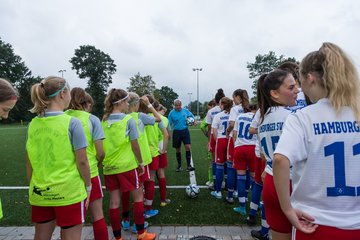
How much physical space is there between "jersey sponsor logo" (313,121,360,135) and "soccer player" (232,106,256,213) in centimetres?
362

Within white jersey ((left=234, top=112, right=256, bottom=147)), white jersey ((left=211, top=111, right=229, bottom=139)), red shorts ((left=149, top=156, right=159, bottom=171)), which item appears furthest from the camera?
white jersey ((left=211, top=111, right=229, bottom=139))

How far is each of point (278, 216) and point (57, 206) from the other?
1.96 m

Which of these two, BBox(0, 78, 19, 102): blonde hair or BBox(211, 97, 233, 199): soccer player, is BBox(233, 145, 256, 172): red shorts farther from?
BBox(0, 78, 19, 102): blonde hair

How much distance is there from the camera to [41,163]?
282 centimetres

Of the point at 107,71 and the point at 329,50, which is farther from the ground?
the point at 107,71

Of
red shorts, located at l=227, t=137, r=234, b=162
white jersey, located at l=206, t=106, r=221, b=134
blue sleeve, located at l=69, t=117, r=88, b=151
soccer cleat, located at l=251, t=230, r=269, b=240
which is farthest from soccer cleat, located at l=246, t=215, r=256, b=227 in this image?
white jersey, located at l=206, t=106, r=221, b=134

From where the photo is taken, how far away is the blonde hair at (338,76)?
5.90ft

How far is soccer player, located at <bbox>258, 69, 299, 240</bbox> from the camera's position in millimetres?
2795

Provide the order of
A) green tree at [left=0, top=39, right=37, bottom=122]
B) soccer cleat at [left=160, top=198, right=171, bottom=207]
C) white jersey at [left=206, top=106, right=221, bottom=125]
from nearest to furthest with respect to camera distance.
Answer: soccer cleat at [left=160, top=198, right=171, bottom=207]
white jersey at [left=206, top=106, right=221, bottom=125]
green tree at [left=0, top=39, right=37, bottom=122]

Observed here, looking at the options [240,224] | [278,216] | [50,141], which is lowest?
[240,224]

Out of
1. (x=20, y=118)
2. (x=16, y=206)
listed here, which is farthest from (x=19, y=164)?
(x=20, y=118)

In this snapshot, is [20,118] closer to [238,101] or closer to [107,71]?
[107,71]

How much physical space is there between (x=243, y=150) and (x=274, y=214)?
109 inches

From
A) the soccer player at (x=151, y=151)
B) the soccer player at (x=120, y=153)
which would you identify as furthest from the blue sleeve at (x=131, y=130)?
the soccer player at (x=151, y=151)
